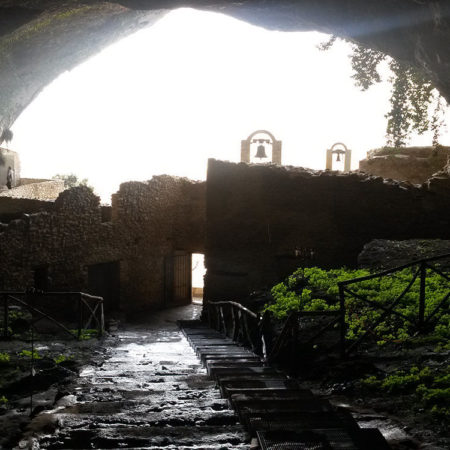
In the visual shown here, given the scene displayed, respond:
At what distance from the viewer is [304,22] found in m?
14.8

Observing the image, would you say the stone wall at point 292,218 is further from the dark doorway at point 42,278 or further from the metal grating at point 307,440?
the metal grating at point 307,440

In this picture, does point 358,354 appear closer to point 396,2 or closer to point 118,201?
point 396,2

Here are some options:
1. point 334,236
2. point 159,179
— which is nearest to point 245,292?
point 334,236

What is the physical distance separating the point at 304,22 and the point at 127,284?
1148 cm

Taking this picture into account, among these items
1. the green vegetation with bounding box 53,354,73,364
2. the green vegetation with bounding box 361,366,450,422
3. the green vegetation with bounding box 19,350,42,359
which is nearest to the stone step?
the green vegetation with bounding box 361,366,450,422

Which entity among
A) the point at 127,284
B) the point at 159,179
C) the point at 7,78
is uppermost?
the point at 7,78

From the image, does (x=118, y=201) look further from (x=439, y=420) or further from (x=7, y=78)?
(x=439, y=420)

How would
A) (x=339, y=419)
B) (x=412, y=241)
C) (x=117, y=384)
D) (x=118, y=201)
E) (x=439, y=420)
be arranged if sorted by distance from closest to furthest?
(x=339, y=419), (x=439, y=420), (x=117, y=384), (x=412, y=241), (x=118, y=201)

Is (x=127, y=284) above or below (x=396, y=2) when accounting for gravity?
below

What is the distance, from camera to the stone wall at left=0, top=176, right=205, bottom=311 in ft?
46.7

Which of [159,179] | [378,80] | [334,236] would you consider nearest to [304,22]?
[378,80]

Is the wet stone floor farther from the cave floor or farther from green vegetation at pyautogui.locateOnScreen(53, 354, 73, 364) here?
green vegetation at pyautogui.locateOnScreen(53, 354, 73, 364)

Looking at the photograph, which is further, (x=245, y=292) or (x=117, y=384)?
(x=245, y=292)

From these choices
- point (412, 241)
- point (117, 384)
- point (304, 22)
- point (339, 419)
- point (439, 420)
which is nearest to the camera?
point (339, 419)
